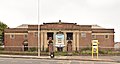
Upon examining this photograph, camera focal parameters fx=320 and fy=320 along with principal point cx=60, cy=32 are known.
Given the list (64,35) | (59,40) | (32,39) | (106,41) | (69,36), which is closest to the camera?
(59,40)

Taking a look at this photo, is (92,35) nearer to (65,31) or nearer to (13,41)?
(65,31)

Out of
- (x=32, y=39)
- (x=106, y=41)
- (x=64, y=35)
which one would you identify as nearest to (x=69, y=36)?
(x=64, y=35)

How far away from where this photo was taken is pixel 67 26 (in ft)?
258

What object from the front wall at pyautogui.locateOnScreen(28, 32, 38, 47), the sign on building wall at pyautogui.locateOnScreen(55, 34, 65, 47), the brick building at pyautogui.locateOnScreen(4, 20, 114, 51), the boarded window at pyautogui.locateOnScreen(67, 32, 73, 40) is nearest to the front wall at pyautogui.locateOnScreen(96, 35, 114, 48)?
the brick building at pyautogui.locateOnScreen(4, 20, 114, 51)

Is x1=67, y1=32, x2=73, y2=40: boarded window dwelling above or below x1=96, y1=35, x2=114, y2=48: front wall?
above

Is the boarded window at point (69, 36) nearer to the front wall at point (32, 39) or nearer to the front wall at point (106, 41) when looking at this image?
the front wall at point (32, 39)

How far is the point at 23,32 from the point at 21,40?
2189mm

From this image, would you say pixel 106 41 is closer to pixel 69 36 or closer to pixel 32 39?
pixel 69 36

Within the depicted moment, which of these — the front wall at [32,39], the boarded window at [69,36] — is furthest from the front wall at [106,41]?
the front wall at [32,39]

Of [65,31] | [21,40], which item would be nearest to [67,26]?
[65,31]

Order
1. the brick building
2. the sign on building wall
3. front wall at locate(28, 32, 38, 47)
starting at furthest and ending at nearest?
front wall at locate(28, 32, 38, 47)
the brick building
the sign on building wall

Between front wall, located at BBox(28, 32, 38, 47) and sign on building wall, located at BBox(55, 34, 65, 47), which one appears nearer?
sign on building wall, located at BBox(55, 34, 65, 47)

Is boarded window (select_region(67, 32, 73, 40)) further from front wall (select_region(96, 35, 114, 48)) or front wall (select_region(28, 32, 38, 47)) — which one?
front wall (select_region(96, 35, 114, 48))

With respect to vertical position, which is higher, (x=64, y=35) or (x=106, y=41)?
(x=64, y=35)
